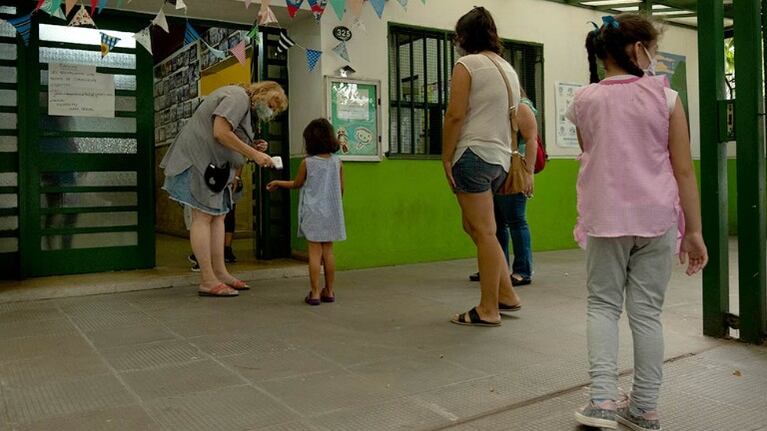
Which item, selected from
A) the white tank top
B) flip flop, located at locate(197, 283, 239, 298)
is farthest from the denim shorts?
flip flop, located at locate(197, 283, 239, 298)

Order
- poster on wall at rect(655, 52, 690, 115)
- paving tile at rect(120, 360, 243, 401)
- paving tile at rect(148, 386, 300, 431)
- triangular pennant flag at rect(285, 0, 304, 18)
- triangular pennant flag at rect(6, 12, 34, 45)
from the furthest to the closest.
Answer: poster on wall at rect(655, 52, 690, 115)
triangular pennant flag at rect(285, 0, 304, 18)
triangular pennant flag at rect(6, 12, 34, 45)
paving tile at rect(120, 360, 243, 401)
paving tile at rect(148, 386, 300, 431)

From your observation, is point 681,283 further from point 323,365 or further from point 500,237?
point 323,365

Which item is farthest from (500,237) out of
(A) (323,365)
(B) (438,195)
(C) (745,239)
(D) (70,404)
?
(D) (70,404)

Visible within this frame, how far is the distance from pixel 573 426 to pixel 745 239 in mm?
1730

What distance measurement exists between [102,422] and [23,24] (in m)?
4.03

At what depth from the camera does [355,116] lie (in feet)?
21.0

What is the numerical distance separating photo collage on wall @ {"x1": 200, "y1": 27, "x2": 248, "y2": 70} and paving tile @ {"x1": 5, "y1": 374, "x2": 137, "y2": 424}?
4.61 metres

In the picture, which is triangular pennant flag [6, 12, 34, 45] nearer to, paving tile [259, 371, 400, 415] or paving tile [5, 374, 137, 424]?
paving tile [5, 374, 137, 424]

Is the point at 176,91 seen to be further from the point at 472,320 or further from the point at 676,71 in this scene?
the point at 472,320

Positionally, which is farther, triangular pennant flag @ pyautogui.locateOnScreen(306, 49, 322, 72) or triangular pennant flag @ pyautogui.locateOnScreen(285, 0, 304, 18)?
triangular pennant flag @ pyautogui.locateOnScreen(306, 49, 322, 72)

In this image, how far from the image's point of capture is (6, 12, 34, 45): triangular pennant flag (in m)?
5.32

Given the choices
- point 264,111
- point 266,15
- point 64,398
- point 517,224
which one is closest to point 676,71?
point 517,224

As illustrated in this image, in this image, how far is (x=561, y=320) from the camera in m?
4.22

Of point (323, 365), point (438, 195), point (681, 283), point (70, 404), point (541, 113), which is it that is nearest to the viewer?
point (70, 404)
